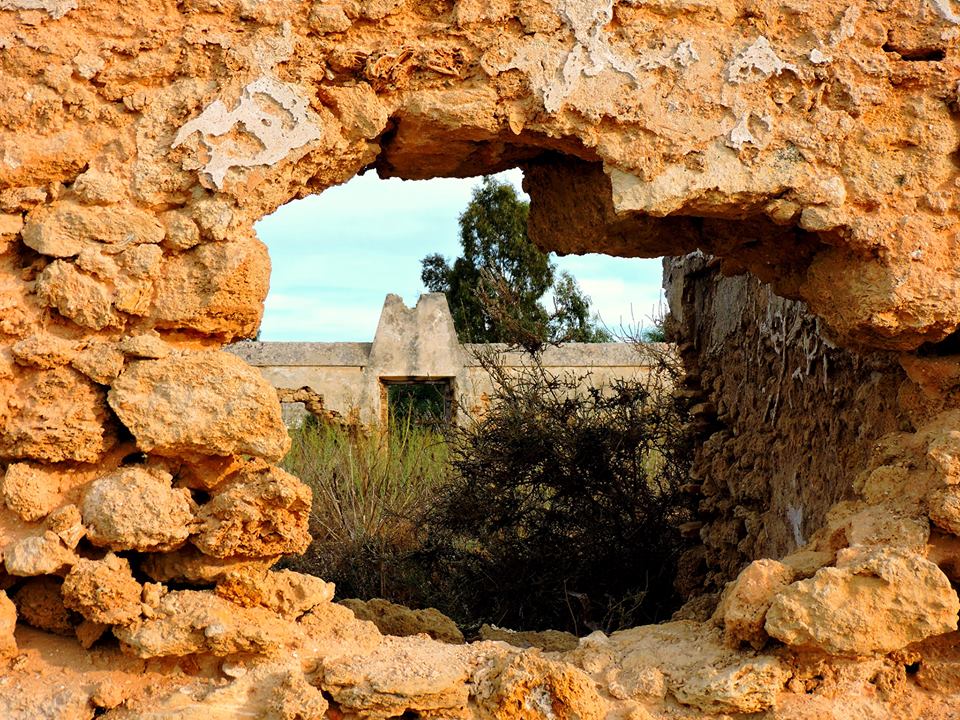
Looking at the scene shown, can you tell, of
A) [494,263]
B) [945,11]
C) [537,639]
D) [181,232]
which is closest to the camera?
[181,232]

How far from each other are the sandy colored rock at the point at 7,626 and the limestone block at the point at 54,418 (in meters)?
0.37

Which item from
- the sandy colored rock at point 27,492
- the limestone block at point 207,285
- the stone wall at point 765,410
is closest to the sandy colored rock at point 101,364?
the limestone block at point 207,285

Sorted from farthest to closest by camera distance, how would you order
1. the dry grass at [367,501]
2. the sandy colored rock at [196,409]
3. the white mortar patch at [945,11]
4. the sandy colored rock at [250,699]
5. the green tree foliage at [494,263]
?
the green tree foliage at [494,263]
the dry grass at [367,501]
the white mortar patch at [945,11]
the sandy colored rock at [196,409]
the sandy colored rock at [250,699]

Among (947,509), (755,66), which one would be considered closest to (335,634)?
(947,509)

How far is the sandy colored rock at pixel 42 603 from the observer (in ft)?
9.14

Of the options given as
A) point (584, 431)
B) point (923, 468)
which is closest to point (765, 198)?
point (923, 468)

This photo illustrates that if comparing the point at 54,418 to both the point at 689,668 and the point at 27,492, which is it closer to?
the point at 27,492

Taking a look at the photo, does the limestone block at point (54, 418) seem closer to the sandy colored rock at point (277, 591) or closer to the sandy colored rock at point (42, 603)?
the sandy colored rock at point (42, 603)

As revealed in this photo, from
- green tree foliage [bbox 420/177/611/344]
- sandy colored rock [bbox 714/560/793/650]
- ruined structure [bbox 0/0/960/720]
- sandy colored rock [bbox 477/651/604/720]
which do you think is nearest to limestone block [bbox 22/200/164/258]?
ruined structure [bbox 0/0/960/720]

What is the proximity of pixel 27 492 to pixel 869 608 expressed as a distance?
86.1 inches

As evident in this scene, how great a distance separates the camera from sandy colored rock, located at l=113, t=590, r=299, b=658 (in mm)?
2650

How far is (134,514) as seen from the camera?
2.65 metres

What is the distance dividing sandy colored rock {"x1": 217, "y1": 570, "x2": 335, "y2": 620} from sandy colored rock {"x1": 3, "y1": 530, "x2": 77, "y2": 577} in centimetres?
41

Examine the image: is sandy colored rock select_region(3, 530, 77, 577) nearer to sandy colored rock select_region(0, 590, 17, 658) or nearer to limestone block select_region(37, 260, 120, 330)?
sandy colored rock select_region(0, 590, 17, 658)
